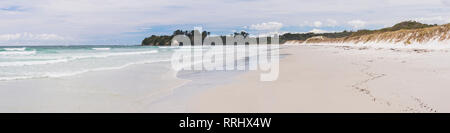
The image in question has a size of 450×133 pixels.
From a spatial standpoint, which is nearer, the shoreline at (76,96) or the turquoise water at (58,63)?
the shoreline at (76,96)

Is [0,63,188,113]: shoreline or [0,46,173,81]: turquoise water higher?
[0,46,173,81]: turquoise water

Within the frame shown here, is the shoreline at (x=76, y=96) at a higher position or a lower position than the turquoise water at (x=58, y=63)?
lower

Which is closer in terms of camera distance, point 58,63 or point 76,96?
point 76,96

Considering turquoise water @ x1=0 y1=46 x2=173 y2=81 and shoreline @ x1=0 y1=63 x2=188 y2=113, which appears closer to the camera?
shoreline @ x1=0 y1=63 x2=188 y2=113

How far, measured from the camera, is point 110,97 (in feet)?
21.4

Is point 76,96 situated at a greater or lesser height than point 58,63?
lesser
